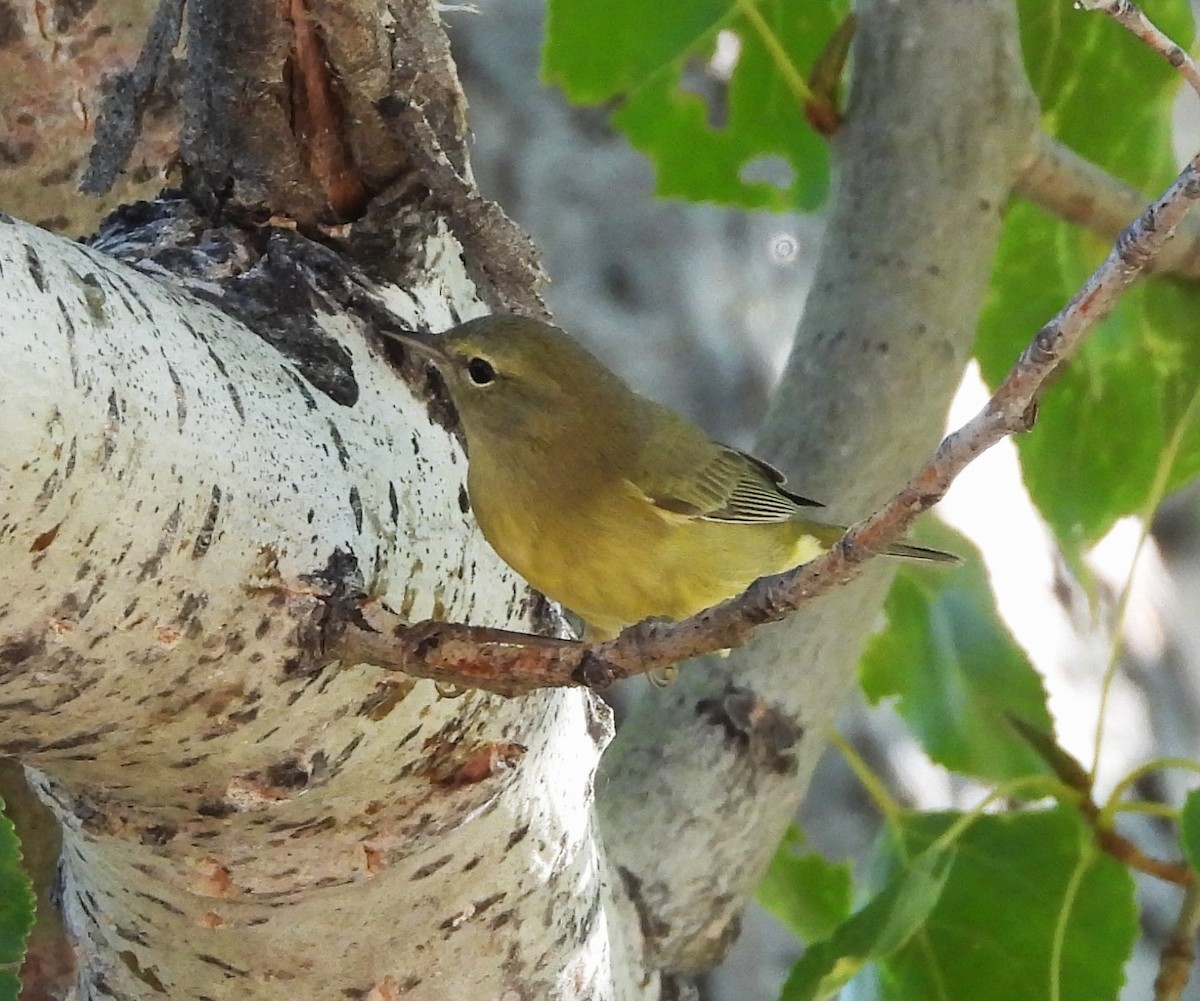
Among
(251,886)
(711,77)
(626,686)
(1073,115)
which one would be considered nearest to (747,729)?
(251,886)

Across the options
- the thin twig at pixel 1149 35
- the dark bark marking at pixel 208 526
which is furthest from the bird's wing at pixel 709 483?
the thin twig at pixel 1149 35

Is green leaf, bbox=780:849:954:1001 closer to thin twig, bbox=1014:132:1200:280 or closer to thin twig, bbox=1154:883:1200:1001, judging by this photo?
thin twig, bbox=1154:883:1200:1001

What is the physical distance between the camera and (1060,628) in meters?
3.15

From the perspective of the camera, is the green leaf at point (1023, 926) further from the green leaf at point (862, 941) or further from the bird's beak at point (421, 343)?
the bird's beak at point (421, 343)

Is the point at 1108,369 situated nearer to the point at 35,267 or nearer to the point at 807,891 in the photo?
the point at 807,891

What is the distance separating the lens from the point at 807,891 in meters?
1.84

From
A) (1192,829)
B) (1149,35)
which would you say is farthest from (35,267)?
(1192,829)

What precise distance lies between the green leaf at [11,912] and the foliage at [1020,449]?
951 millimetres

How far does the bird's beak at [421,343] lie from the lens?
1007 millimetres

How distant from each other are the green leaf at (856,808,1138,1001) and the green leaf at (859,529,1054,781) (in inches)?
7.1

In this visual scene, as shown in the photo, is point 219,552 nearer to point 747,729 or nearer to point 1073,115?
point 747,729

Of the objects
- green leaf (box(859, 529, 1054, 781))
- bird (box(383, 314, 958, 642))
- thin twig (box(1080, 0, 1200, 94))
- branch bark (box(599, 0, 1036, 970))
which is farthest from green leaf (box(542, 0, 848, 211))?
thin twig (box(1080, 0, 1200, 94))

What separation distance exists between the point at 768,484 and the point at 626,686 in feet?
4.05

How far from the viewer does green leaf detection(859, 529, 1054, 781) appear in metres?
1.67
